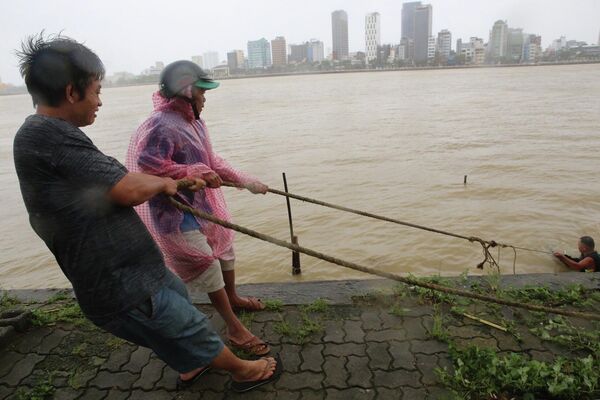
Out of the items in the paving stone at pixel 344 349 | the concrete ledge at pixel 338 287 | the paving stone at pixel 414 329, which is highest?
the concrete ledge at pixel 338 287

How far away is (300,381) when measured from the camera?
2.61 metres

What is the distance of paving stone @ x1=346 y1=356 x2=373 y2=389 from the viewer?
8.39 feet

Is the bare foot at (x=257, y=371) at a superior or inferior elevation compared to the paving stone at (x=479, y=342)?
superior

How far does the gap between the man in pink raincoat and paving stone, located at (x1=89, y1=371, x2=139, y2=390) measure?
0.71m

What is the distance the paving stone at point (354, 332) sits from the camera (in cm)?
298

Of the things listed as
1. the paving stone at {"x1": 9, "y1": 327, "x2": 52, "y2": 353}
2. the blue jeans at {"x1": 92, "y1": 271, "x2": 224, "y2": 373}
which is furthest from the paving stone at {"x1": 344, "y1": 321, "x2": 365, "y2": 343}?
the paving stone at {"x1": 9, "y1": 327, "x2": 52, "y2": 353}

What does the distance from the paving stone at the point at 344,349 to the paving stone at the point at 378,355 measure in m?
0.05

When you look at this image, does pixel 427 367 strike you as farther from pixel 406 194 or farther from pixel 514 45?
pixel 514 45

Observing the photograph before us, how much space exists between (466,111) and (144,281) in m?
22.8

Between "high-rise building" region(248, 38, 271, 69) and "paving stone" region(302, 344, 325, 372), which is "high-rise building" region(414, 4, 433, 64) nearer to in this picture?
"high-rise building" region(248, 38, 271, 69)

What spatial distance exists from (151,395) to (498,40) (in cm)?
16565

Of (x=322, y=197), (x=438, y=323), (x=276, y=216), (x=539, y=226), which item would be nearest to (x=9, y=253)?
(x=276, y=216)

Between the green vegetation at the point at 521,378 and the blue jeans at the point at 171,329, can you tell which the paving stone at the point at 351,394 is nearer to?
the green vegetation at the point at 521,378

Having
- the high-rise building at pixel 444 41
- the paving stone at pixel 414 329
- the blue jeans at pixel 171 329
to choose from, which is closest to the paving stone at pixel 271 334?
the blue jeans at pixel 171 329
